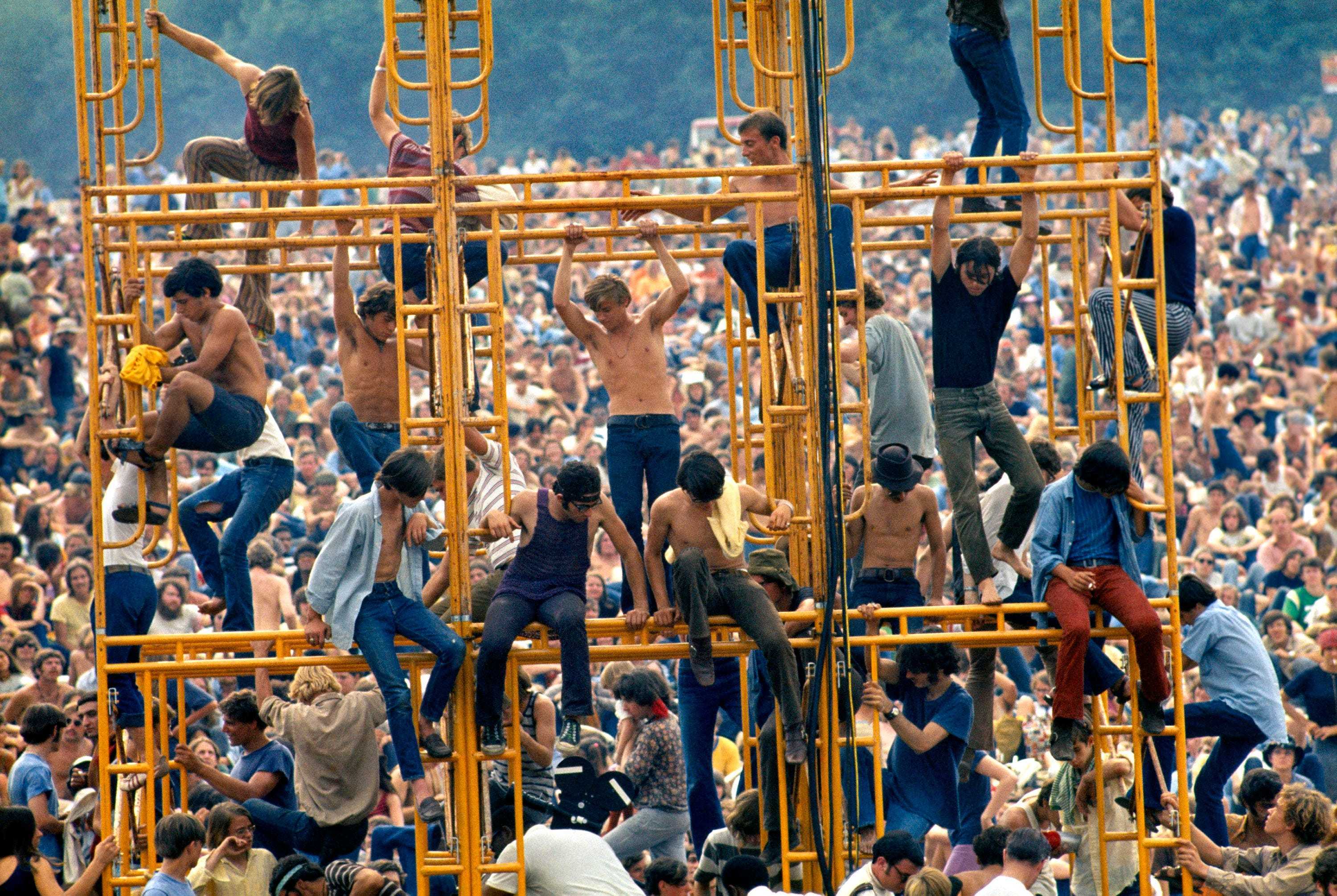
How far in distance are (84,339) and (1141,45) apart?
28524mm

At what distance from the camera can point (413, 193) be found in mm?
12250

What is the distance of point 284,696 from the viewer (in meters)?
13.6

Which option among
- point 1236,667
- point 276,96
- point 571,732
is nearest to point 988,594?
point 1236,667

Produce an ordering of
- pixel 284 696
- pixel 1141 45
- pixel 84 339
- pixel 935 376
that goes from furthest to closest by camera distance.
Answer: pixel 1141 45
pixel 84 339
pixel 284 696
pixel 935 376

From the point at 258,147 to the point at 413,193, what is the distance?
1032 mm

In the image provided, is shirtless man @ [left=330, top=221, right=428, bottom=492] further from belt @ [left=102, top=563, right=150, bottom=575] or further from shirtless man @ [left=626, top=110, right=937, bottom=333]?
shirtless man @ [left=626, top=110, right=937, bottom=333]

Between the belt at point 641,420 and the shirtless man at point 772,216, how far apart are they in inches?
36.2

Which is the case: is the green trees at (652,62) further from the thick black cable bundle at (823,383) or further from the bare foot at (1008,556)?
the thick black cable bundle at (823,383)

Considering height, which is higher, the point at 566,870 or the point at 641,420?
the point at 641,420

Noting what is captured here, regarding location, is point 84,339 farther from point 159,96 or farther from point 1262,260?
point 1262,260

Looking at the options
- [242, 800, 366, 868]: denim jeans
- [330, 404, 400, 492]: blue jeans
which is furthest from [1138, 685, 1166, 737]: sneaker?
[330, 404, 400, 492]: blue jeans

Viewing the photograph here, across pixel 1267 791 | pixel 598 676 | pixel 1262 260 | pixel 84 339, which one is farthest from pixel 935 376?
pixel 1262 260

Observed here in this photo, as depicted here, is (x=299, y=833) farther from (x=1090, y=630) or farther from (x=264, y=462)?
(x=1090, y=630)

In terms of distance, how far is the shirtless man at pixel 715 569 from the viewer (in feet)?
33.9
